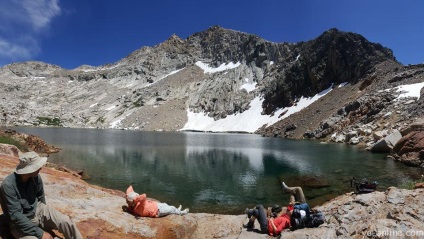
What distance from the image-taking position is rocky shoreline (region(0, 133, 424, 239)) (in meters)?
9.91

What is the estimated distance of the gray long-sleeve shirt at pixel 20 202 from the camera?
7.25 m

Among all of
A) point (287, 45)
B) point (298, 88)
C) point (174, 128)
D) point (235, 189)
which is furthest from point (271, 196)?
point (287, 45)

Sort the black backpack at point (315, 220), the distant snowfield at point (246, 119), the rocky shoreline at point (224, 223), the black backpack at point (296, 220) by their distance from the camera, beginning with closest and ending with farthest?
the rocky shoreline at point (224, 223), the black backpack at point (315, 220), the black backpack at point (296, 220), the distant snowfield at point (246, 119)

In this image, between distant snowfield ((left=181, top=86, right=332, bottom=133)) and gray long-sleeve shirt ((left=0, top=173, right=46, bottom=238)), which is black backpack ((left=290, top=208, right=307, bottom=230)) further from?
distant snowfield ((left=181, top=86, right=332, bottom=133))

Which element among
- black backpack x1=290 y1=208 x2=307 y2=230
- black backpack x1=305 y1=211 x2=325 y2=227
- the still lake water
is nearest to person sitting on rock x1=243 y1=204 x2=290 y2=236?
black backpack x1=290 y1=208 x2=307 y2=230

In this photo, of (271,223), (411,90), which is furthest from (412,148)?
(411,90)

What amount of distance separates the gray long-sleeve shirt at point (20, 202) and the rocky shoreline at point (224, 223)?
209 centimetres

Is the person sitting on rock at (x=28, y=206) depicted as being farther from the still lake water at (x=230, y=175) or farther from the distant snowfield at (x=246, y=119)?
the distant snowfield at (x=246, y=119)

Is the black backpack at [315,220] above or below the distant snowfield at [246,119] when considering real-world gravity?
below

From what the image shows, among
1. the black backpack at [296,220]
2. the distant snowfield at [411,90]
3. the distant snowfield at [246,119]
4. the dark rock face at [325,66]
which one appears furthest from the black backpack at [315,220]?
the dark rock face at [325,66]

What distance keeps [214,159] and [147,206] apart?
113 feet

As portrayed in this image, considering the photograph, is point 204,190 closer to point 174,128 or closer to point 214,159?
point 214,159

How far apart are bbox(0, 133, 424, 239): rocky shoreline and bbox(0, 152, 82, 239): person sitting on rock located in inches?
57.3

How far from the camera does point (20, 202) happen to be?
7516mm
